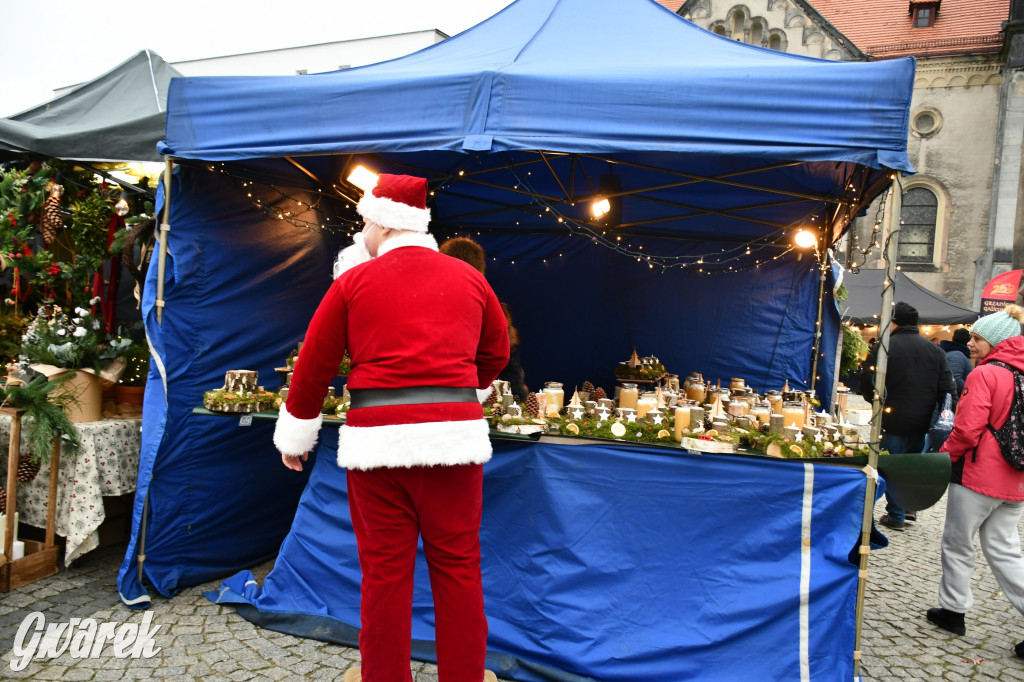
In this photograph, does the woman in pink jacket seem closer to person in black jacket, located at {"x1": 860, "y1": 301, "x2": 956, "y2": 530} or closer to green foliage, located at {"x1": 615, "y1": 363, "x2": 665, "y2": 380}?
person in black jacket, located at {"x1": 860, "y1": 301, "x2": 956, "y2": 530}

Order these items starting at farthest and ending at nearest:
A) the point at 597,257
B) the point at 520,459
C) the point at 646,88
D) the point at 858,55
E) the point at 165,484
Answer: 1. the point at 858,55
2. the point at 597,257
3. the point at 165,484
4. the point at 520,459
5. the point at 646,88

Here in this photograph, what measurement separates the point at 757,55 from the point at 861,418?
2.33 m

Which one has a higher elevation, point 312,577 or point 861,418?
point 861,418

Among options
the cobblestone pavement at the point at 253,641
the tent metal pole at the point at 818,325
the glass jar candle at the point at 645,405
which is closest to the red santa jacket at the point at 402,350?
the cobblestone pavement at the point at 253,641

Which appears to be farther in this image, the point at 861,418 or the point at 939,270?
the point at 939,270

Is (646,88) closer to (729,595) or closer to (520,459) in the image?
(520,459)

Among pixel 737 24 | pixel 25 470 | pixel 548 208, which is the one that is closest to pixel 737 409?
pixel 548 208

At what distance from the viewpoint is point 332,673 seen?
9.16ft

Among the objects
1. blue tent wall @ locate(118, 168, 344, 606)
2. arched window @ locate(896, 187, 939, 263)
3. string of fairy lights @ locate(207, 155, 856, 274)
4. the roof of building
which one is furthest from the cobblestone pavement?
the roof of building

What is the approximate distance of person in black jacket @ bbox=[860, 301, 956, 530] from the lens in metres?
5.12

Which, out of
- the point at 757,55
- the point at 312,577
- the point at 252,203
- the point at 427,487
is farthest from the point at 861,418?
the point at 252,203

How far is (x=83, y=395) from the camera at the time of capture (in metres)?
3.80

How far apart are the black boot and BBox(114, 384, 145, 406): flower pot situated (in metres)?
4.90

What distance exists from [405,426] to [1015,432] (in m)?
3.12
